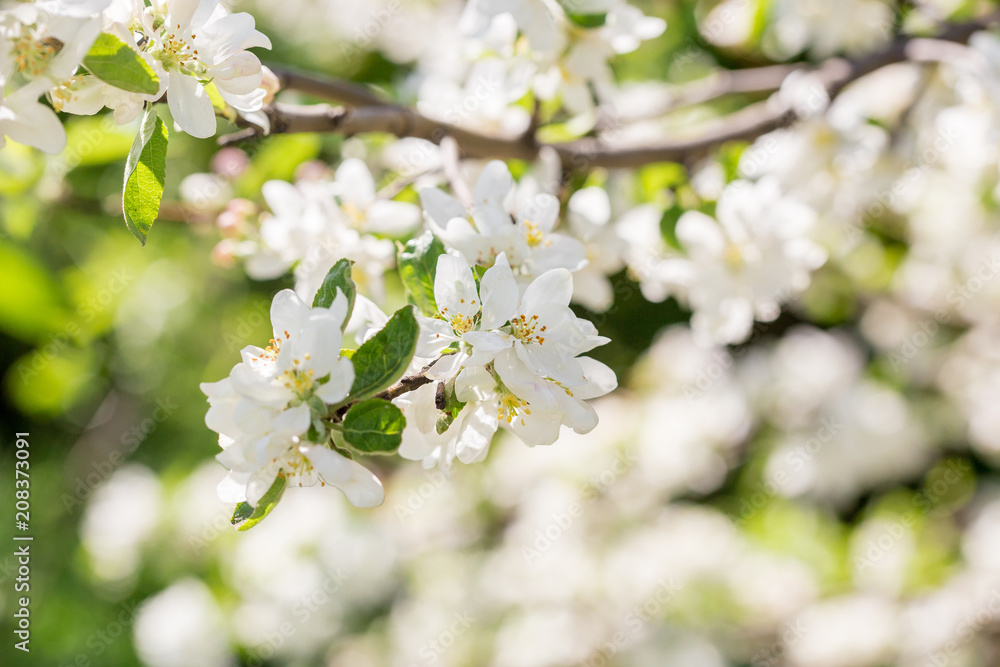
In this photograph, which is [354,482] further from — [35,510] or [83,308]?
[35,510]

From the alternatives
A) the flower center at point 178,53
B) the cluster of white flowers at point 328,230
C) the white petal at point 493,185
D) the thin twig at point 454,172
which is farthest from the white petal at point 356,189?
the flower center at point 178,53

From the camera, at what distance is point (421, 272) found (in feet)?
2.01

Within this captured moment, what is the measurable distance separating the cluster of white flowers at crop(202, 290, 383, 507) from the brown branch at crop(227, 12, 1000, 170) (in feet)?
0.91

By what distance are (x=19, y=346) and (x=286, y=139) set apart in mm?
2379

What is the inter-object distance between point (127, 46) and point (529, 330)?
1.21ft

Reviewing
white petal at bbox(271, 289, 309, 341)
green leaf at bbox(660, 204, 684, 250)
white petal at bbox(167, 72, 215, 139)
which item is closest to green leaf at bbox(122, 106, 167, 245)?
white petal at bbox(167, 72, 215, 139)

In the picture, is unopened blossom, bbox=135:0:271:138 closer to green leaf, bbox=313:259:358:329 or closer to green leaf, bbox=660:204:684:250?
green leaf, bbox=313:259:358:329

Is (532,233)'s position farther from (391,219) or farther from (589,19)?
(589,19)

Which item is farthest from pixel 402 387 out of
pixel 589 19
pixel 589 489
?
pixel 589 489

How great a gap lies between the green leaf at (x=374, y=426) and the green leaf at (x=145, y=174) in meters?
0.24

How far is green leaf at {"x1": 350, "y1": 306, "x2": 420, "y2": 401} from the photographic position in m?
0.51

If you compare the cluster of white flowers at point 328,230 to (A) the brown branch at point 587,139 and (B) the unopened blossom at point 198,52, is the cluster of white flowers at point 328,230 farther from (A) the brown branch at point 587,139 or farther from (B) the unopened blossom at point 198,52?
(B) the unopened blossom at point 198,52

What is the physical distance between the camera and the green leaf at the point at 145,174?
0.57 metres

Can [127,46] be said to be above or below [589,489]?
above
